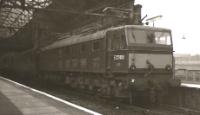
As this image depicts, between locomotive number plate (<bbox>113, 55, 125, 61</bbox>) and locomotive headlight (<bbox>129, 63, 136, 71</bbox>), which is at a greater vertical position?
locomotive number plate (<bbox>113, 55, 125, 61</bbox>)

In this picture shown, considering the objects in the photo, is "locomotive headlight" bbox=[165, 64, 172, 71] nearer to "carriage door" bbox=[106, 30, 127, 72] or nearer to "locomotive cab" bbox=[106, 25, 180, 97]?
"locomotive cab" bbox=[106, 25, 180, 97]

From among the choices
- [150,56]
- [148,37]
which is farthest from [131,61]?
[148,37]

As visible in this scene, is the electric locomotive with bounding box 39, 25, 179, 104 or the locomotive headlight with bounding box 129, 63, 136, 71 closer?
the locomotive headlight with bounding box 129, 63, 136, 71

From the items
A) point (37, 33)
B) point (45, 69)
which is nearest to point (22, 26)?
point (37, 33)

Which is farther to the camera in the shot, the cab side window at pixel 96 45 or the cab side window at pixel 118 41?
the cab side window at pixel 96 45

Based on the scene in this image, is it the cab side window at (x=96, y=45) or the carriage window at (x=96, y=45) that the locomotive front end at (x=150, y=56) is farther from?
the carriage window at (x=96, y=45)

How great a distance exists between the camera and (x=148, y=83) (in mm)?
13391

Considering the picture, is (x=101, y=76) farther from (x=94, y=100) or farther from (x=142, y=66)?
(x=142, y=66)

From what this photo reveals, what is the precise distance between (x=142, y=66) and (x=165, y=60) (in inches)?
49.3

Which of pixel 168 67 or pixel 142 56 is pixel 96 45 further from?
pixel 168 67

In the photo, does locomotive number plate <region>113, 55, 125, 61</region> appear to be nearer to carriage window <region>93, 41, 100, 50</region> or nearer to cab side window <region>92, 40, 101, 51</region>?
cab side window <region>92, 40, 101, 51</region>

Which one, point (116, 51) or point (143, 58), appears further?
point (116, 51)

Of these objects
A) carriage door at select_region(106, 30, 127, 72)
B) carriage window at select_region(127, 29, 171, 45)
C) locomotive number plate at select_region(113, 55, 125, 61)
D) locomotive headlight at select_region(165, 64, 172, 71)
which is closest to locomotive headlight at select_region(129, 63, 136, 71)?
carriage door at select_region(106, 30, 127, 72)

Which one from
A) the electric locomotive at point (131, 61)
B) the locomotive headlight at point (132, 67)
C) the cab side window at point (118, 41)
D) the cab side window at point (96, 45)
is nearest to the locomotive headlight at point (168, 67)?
the electric locomotive at point (131, 61)
